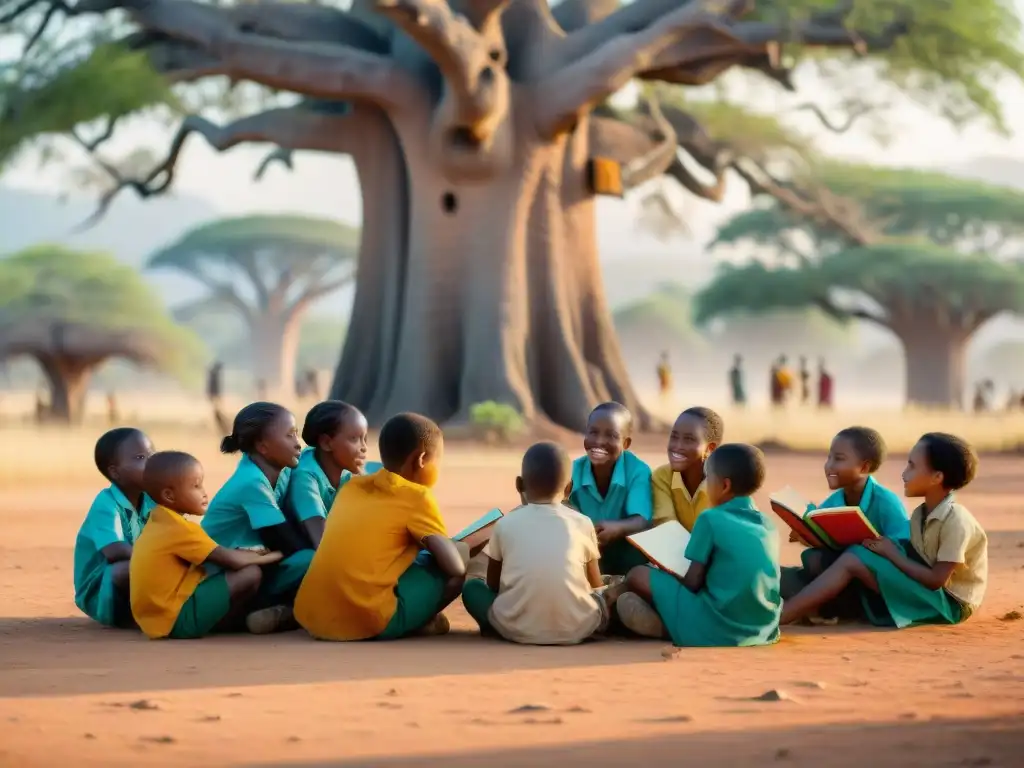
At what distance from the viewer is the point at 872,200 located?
4206cm

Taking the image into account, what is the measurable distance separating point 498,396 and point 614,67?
4.51 metres

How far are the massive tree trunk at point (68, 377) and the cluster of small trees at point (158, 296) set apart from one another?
24mm

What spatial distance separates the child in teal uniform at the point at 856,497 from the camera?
25.0ft

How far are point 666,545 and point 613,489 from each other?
2.48ft

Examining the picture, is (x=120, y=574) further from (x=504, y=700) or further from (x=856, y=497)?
(x=856, y=497)

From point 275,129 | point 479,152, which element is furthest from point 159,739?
point 275,129

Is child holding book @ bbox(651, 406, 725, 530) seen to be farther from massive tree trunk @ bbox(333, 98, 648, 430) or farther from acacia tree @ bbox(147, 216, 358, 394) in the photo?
acacia tree @ bbox(147, 216, 358, 394)

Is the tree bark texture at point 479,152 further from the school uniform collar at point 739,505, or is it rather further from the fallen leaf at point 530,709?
the fallen leaf at point 530,709

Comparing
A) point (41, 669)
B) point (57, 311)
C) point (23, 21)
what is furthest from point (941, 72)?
point (57, 311)

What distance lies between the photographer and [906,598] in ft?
24.5

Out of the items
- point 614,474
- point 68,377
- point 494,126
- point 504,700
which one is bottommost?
point 504,700

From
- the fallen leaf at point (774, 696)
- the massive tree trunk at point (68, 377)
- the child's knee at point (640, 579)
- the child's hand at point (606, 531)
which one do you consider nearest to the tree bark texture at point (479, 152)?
the child's hand at point (606, 531)

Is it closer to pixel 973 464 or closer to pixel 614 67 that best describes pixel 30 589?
pixel 973 464

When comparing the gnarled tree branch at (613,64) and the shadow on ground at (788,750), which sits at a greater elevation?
the gnarled tree branch at (613,64)
